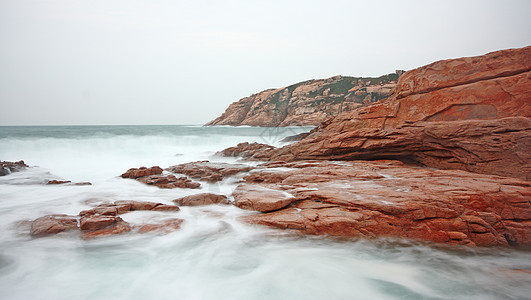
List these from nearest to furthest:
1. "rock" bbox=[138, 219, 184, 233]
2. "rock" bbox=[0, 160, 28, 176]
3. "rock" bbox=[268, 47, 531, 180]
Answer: "rock" bbox=[138, 219, 184, 233], "rock" bbox=[268, 47, 531, 180], "rock" bbox=[0, 160, 28, 176]

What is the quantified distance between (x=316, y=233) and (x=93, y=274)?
407cm

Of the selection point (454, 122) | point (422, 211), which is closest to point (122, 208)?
point (422, 211)

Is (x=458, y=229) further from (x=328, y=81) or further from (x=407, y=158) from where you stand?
(x=328, y=81)

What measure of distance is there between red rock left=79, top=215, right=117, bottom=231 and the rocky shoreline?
20 millimetres

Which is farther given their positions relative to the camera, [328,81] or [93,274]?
[328,81]

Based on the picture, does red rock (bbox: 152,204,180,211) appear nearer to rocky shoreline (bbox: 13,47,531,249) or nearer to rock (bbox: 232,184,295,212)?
rocky shoreline (bbox: 13,47,531,249)

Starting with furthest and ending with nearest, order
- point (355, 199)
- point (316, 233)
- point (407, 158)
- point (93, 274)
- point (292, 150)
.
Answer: point (292, 150) < point (407, 158) < point (355, 199) < point (316, 233) < point (93, 274)

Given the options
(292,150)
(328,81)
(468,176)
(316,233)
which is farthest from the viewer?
(328,81)

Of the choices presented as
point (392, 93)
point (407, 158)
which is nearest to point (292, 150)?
point (407, 158)

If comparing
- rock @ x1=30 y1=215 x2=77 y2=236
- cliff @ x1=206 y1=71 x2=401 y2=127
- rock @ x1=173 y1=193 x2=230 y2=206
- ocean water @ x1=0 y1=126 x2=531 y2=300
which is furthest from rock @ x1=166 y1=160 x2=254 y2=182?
cliff @ x1=206 y1=71 x2=401 y2=127

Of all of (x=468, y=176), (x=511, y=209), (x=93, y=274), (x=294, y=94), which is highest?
(x=294, y=94)

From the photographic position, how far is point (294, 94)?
7694 cm

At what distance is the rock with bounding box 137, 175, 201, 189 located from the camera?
Answer: 867 cm

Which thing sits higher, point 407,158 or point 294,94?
point 294,94
